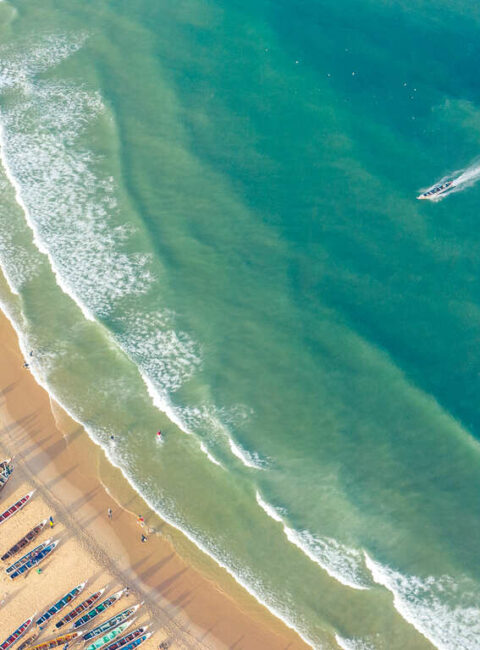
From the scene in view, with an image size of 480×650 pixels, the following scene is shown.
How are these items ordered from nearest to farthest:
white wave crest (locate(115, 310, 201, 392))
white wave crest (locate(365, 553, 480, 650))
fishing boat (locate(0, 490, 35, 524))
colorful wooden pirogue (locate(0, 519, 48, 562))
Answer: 1. white wave crest (locate(365, 553, 480, 650))
2. colorful wooden pirogue (locate(0, 519, 48, 562))
3. fishing boat (locate(0, 490, 35, 524))
4. white wave crest (locate(115, 310, 201, 392))

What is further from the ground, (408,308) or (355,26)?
(355,26)

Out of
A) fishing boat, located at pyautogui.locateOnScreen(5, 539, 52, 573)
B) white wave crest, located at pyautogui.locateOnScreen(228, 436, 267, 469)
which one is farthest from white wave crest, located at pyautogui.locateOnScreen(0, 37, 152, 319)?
fishing boat, located at pyautogui.locateOnScreen(5, 539, 52, 573)

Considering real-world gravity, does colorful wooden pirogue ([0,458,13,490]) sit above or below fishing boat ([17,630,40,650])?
above

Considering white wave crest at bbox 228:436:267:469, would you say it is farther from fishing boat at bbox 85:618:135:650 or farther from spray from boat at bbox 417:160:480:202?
spray from boat at bbox 417:160:480:202

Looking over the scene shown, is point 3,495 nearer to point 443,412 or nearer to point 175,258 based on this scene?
point 175,258

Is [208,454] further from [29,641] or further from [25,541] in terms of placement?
[29,641]

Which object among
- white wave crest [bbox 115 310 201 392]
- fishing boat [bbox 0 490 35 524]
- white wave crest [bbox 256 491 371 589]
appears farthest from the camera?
white wave crest [bbox 115 310 201 392]

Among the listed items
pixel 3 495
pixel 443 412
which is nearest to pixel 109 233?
pixel 3 495

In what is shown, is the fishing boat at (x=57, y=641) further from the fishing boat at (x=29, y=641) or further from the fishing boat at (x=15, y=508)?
the fishing boat at (x=15, y=508)

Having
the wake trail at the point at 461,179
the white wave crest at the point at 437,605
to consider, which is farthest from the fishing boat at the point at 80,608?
the wake trail at the point at 461,179
